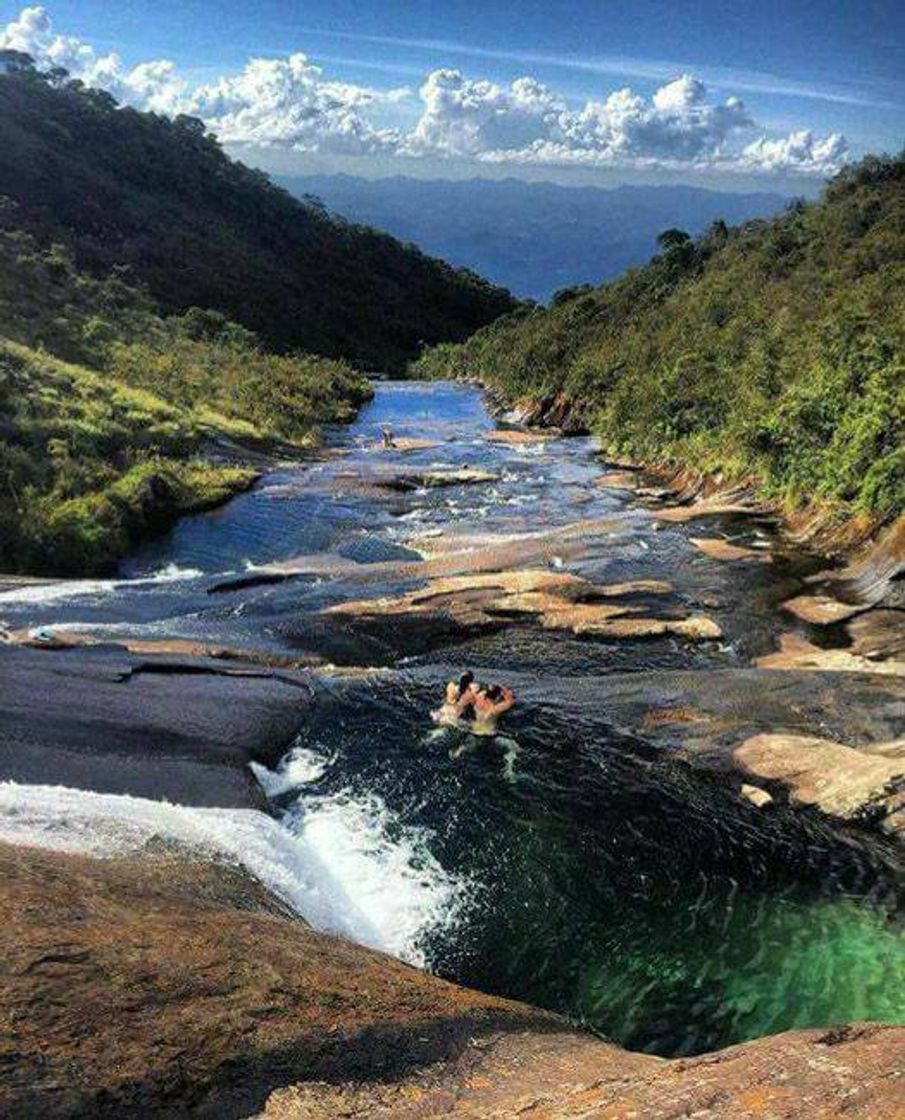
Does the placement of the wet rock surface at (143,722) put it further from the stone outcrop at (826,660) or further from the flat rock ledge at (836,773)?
the stone outcrop at (826,660)

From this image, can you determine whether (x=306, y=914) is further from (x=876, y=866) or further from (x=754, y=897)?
(x=876, y=866)

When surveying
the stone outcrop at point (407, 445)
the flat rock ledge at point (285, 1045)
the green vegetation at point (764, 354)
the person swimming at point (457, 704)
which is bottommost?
the person swimming at point (457, 704)

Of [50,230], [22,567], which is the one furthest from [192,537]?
[50,230]

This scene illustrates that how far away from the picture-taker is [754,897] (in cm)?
1686

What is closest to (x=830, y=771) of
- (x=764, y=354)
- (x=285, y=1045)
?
(x=285, y=1045)

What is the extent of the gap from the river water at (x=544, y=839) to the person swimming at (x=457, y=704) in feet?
2.48

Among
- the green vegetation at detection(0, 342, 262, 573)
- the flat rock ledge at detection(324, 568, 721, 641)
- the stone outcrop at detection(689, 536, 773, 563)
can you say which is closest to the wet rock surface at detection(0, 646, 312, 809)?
the flat rock ledge at detection(324, 568, 721, 641)

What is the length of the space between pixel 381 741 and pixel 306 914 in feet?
23.7

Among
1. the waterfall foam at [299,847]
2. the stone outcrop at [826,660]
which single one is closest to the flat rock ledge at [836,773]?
the stone outcrop at [826,660]

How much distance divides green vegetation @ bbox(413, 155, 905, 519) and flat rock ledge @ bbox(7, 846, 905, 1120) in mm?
32080

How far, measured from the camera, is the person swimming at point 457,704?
907 inches

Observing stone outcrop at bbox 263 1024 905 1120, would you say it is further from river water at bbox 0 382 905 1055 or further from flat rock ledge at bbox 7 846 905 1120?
river water at bbox 0 382 905 1055

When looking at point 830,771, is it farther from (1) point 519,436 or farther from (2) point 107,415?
(1) point 519,436

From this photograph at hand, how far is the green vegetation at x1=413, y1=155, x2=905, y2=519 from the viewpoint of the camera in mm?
42812
